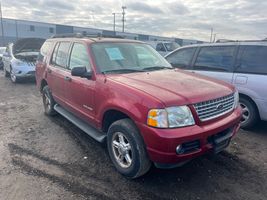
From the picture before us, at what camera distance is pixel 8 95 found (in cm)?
843

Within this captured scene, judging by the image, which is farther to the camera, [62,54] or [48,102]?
[48,102]

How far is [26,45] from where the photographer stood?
1171 cm

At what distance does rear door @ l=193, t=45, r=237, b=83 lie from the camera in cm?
525

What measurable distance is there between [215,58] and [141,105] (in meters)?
3.30

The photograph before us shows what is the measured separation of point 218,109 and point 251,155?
4.84ft

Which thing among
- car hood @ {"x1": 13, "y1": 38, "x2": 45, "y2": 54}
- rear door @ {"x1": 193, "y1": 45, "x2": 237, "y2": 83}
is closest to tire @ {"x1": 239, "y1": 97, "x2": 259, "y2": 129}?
rear door @ {"x1": 193, "y1": 45, "x2": 237, "y2": 83}

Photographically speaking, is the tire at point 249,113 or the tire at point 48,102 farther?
the tire at point 48,102

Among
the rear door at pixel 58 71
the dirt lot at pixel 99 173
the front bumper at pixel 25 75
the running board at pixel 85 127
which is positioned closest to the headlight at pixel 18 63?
the front bumper at pixel 25 75

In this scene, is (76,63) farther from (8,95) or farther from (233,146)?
(8,95)

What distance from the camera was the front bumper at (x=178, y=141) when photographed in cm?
273

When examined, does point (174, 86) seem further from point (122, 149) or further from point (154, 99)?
point (122, 149)

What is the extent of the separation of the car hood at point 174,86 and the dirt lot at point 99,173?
45.1 inches

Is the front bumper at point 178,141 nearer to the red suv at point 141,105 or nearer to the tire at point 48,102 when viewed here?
the red suv at point 141,105

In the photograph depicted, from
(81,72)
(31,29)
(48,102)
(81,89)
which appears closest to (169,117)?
(81,72)
